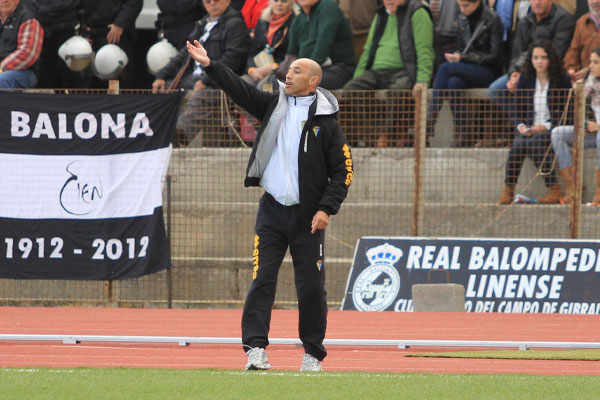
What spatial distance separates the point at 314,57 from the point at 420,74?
4.76ft

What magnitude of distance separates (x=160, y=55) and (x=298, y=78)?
8.95 m

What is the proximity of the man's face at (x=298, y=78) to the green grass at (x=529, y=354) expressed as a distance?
2504 millimetres

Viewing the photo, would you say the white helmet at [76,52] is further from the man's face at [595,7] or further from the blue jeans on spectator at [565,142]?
the man's face at [595,7]

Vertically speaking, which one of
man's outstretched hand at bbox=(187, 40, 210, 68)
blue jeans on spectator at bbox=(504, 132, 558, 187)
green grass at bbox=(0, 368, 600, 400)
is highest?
man's outstretched hand at bbox=(187, 40, 210, 68)

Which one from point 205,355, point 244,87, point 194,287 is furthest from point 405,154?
point 244,87

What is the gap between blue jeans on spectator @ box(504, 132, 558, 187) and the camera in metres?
13.3

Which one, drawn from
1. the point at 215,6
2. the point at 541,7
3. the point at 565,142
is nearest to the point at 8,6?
the point at 215,6

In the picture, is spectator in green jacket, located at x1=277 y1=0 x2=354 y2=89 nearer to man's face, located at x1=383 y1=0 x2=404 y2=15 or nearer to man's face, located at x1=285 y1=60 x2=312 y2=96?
man's face, located at x1=383 y1=0 x2=404 y2=15

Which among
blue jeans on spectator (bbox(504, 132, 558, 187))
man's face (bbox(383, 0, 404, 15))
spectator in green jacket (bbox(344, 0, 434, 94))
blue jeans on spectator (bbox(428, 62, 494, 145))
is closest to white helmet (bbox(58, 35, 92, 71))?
spectator in green jacket (bbox(344, 0, 434, 94))

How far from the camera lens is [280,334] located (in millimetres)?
9984

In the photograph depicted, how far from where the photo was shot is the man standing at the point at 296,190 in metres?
6.89

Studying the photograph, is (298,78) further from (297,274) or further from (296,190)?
(297,274)

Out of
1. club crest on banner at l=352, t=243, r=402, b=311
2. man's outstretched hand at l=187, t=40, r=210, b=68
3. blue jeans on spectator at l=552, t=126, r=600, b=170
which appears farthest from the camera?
blue jeans on spectator at l=552, t=126, r=600, b=170

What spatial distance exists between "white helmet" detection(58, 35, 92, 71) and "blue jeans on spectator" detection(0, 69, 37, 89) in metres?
0.66
